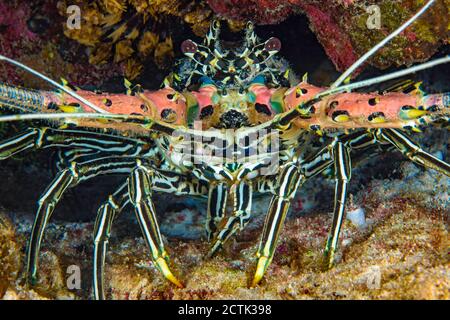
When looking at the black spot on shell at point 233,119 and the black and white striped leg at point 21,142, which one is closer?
the black spot on shell at point 233,119

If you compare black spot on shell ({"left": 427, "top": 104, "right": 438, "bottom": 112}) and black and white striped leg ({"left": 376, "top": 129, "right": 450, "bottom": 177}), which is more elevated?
black spot on shell ({"left": 427, "top": 104, "right": 438, "bottom": 112})

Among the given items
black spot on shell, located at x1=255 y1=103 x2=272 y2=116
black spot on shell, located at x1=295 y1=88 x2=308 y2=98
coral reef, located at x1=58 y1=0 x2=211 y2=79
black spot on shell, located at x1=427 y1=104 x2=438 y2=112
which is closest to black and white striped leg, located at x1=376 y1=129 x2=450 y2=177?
black spot on shell, located at x1=427 y1=104 x2=438 y2=112

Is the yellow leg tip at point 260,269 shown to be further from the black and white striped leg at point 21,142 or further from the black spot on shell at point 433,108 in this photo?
the black and white striped leg at point 21,142

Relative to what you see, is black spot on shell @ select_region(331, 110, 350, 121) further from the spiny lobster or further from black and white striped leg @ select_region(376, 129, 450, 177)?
black and white striped leg @ select_region(376, 129, 450, 177)

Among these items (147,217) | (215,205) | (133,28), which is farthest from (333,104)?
(133,28)

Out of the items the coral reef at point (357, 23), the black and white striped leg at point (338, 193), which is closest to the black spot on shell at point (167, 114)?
the black and white striped leg at point (338, 193)

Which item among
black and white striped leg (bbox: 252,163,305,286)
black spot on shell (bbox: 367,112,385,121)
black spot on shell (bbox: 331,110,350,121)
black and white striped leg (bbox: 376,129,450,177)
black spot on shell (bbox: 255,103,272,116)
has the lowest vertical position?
black and white striped leg (bbox: 252,163,305,286)

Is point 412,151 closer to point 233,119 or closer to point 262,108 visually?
point 262,108
